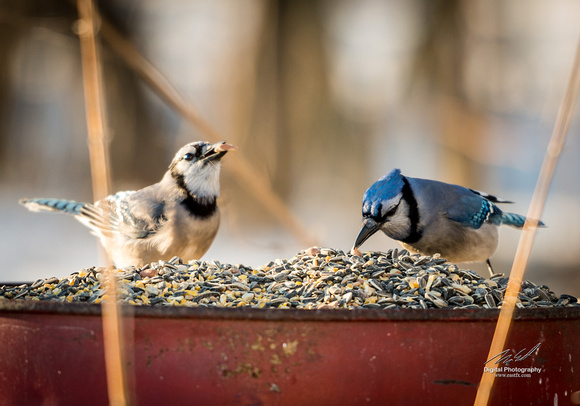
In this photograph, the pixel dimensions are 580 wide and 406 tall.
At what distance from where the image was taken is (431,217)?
93.4 inches

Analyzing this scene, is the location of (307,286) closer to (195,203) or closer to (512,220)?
(195,203)

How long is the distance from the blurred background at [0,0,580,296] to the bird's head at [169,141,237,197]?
0.70 metres

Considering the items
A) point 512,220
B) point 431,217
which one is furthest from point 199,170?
point 512,220

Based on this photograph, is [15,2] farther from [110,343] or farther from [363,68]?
[110,343]

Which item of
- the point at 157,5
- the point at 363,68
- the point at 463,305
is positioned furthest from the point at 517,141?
the point at 463,305

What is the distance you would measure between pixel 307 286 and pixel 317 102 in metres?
2.36

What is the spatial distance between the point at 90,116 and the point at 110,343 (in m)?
0.36

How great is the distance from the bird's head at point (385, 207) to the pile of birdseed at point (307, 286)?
0.57 m

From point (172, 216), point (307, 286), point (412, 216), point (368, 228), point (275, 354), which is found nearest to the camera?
point (275, 354)

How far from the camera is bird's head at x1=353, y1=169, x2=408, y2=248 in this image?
2.22 metres

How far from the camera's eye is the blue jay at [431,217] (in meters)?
2.25

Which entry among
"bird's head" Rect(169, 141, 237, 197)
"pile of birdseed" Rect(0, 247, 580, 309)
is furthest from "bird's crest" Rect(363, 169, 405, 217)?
"bird's head" Rect(169, 141, 237, 197)
